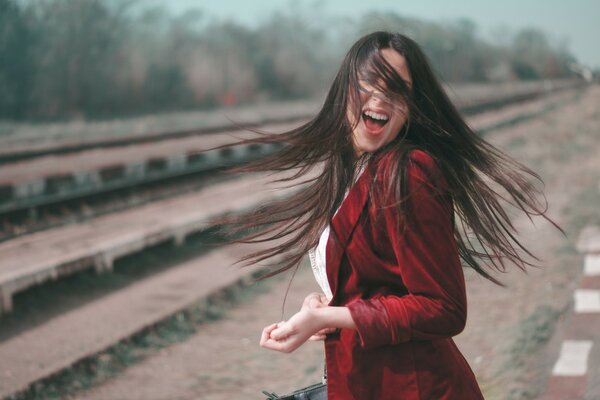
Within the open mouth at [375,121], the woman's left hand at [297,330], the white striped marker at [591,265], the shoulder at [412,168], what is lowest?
the white striped marker at [591,265]

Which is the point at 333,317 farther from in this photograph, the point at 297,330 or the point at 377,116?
the point at 377,116

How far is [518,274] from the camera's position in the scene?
7316 millimetres

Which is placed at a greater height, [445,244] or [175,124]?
[445,244]

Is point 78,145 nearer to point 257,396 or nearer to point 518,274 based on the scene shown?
point 518,274

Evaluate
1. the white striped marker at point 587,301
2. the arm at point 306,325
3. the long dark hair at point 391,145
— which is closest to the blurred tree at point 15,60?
the white striped marker at point 587,301

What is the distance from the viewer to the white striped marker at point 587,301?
17.5ft

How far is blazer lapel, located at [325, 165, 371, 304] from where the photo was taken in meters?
1.72

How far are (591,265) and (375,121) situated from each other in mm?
5463

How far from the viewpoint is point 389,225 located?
165 centimetres

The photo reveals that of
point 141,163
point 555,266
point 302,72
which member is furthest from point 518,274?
point 302,72

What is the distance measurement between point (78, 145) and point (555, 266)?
1584 centimetres

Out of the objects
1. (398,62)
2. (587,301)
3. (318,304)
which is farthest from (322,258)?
(587,301)

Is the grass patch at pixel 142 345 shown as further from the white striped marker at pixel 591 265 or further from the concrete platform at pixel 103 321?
the white striped marker at pixel 591 265

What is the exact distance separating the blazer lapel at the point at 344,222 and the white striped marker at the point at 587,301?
4043 mm
